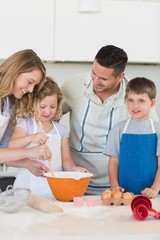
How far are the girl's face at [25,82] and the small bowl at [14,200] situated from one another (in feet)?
1.49

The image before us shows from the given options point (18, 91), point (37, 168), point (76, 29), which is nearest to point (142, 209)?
point (37, 168)

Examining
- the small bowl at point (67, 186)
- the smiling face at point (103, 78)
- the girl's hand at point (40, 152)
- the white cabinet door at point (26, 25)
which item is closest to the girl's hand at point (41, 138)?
the girl's hand at point (40, 152)

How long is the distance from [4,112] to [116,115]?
486 mm

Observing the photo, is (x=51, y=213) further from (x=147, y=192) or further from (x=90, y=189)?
(x=90, y=189)

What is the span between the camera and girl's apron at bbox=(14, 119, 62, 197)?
1.91 m

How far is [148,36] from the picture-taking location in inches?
124

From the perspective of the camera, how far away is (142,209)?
142 cm

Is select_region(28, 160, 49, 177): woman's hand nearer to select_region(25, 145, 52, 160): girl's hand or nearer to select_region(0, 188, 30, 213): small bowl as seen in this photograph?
select_region(25, 145, 52, 160): girl's hand

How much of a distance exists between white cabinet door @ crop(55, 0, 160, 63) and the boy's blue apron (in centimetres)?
125

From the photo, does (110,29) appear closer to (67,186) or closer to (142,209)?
(67,186)

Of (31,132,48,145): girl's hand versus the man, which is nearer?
(31,132,48,145): girl's hand

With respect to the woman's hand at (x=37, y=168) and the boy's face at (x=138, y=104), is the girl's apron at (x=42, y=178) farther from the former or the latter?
the boy's face at (x=138, y=104)

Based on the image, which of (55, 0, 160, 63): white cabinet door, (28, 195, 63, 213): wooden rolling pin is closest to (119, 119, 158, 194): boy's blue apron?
(28, 195, 63, 213): wooden rolling pin

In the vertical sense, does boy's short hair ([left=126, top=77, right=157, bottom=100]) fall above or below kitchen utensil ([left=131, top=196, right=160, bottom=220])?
above
